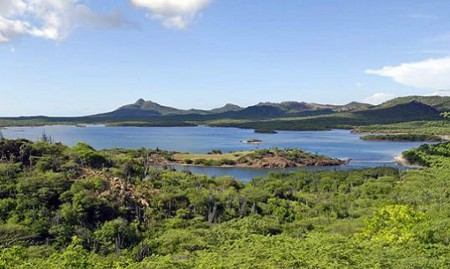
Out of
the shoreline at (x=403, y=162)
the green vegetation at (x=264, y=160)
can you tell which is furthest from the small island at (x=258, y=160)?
the shoreline at (x=403, y=162)

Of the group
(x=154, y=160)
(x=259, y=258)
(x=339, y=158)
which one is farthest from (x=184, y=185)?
(x=339, y=158)

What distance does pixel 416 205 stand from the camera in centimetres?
2794

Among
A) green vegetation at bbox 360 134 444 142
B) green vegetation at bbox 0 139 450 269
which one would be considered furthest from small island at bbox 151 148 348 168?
green vegetation at bbox 360 134 444 142

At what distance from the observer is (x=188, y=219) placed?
98.2 feet

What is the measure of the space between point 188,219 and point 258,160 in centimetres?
4808

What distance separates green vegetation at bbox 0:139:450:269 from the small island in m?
32.2

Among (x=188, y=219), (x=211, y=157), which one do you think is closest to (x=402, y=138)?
(x=211, y=157)

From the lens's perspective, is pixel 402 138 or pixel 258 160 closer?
pixel 258 160

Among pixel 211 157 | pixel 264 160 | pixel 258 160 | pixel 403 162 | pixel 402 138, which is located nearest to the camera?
pixel 403 162

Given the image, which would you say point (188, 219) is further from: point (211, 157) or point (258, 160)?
point (211, 157)

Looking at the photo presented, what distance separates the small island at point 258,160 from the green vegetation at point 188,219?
32194mm

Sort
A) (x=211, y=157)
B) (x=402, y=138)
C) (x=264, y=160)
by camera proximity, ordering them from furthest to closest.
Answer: (x=402, y=138) → (x=211, y=157) → (x=264, y=160)

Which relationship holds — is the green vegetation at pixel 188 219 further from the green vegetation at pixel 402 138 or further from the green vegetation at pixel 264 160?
the green vegetation at pixel 402 138

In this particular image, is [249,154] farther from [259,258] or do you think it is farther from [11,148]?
[259,258]
